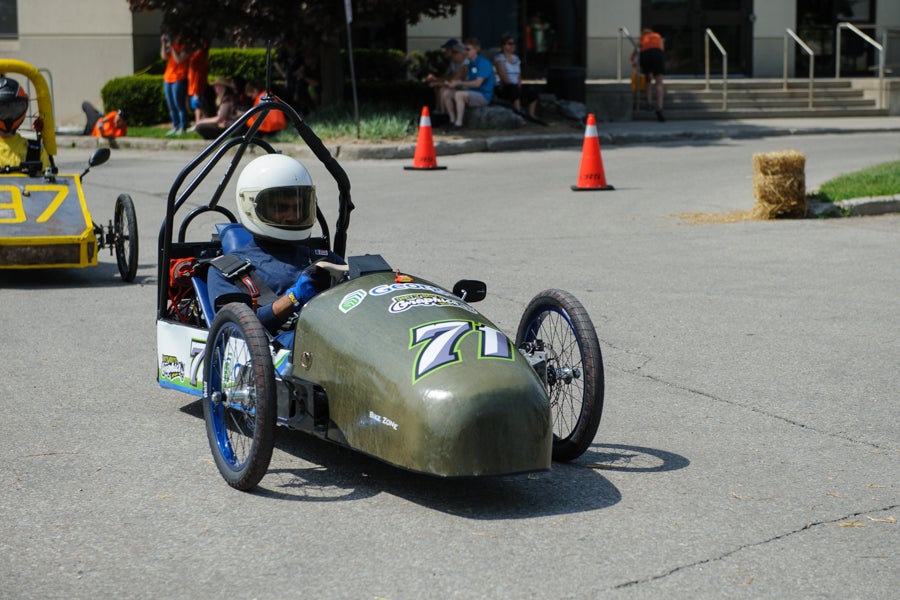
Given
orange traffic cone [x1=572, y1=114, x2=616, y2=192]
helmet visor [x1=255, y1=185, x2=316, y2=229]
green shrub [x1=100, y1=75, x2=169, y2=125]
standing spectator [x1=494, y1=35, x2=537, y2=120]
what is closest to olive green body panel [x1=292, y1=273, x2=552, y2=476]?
helmet visor [x1=255, y1=185, x2=316, y2=229]

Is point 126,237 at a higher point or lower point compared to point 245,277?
lower

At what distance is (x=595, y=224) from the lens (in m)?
13.1

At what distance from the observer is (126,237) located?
32.6 feet

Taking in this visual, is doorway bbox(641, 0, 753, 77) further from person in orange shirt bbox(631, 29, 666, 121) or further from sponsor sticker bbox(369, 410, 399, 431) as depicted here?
sponsor sticker bbox(369, 410, 399, 431)

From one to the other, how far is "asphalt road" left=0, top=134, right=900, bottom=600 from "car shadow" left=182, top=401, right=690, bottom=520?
0.02 m

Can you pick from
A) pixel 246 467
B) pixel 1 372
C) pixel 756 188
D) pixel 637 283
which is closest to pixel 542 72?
pixel 756 188

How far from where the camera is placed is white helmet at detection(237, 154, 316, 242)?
5844mm

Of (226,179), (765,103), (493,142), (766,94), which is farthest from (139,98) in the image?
(226,179)

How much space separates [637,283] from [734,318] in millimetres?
1392

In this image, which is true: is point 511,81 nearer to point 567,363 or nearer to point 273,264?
point 273,264

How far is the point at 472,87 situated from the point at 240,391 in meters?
17.8

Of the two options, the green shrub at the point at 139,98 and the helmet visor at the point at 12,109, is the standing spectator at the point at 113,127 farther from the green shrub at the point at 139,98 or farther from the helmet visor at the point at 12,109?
the helmet visor at the point at 12,109

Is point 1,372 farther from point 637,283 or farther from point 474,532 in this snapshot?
point 637,283

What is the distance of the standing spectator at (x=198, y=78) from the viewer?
2248 centimetres
